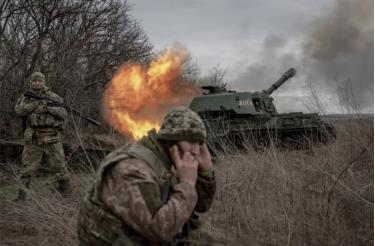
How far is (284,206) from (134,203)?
1.68m

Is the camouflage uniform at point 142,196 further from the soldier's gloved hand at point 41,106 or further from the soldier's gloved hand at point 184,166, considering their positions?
the soldier's gloved hand at point 41,106

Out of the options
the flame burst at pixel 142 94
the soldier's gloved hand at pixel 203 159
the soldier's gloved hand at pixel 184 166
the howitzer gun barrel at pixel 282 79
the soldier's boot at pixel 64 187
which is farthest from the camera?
the howitzer gun barrel at pixel 282 79

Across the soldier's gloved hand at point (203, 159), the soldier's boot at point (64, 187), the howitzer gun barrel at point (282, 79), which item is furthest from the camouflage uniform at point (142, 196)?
the howitzer gun barrel at point (282, 79)

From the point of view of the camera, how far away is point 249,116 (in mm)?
14312

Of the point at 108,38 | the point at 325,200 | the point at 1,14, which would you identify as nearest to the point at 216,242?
the point at 325,200

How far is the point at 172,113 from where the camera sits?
284cm

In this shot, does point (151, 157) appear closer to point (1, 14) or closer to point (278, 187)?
point (278, 187)

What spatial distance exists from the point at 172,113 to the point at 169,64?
9.93m

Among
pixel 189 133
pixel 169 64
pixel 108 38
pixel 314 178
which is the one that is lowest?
pixel 314 178

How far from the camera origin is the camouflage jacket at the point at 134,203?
8.32ft

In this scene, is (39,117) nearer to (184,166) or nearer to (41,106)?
(41,106)

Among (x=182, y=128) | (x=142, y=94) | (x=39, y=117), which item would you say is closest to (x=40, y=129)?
(x=39, y=117)

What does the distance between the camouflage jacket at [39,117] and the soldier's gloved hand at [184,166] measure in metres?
5.08

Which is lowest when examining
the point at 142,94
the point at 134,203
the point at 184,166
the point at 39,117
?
the point at 134,203
